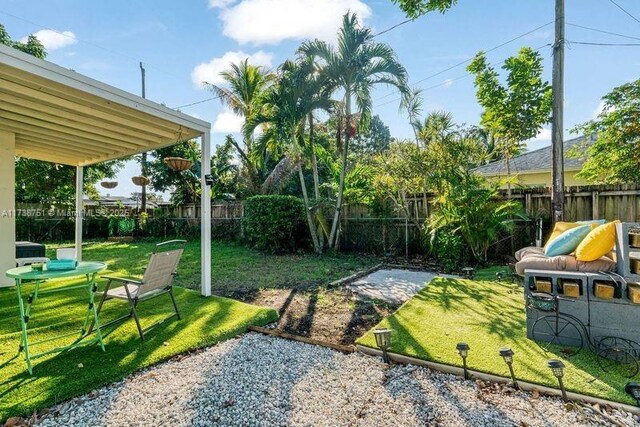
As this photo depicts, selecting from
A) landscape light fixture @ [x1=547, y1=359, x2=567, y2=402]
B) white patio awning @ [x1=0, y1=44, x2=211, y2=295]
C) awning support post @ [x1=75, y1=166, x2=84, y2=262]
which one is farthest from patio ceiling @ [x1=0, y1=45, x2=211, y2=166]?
landscape light fixture @ [x1=547, y1=359, x2=567, y2=402]

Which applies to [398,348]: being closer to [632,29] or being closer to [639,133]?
[639,133]

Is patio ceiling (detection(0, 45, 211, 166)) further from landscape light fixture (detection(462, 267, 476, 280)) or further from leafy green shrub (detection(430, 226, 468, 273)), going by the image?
leafy green shrub (detection(430, 226, 468, 273))

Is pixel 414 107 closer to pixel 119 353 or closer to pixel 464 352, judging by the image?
pixel 464 352

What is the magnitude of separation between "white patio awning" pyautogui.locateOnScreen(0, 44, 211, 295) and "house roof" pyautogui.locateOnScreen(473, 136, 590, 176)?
10.5 m

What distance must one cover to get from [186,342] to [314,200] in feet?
20.3

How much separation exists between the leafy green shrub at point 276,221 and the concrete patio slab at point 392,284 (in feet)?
10.8

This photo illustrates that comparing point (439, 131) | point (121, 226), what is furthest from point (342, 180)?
point (121, 226)

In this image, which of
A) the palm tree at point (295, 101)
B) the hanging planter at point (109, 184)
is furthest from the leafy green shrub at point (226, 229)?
the hanging planter at point (109, 184)

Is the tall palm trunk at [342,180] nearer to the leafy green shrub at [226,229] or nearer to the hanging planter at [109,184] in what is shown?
the leafy green shrub at [226,229]

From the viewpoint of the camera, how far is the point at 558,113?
5961mm

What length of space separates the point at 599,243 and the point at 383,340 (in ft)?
7.65

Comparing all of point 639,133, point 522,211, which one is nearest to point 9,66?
point 522,211

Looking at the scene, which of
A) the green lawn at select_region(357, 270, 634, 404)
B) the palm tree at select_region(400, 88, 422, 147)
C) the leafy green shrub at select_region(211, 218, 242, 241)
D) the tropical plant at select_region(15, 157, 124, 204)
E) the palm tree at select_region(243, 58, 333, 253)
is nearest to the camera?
the green lawn at select_region(357, 270, 634, 404)

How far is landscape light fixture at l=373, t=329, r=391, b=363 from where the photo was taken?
108 inches
